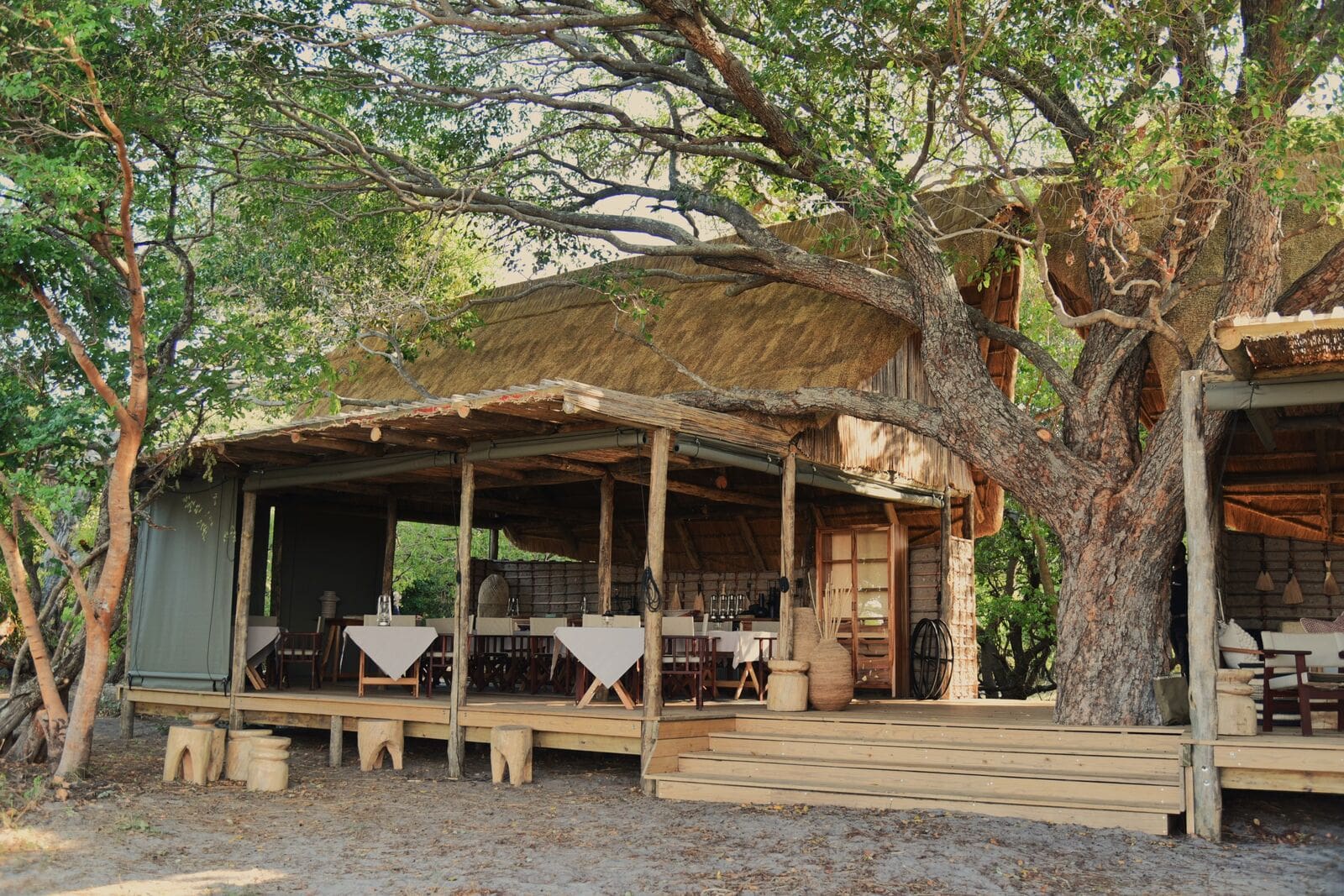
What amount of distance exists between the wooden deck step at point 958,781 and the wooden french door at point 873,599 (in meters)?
3.76

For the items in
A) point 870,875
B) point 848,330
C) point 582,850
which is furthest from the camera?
point 848,330

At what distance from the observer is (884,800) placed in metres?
6.84

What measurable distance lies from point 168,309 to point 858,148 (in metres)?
5.10

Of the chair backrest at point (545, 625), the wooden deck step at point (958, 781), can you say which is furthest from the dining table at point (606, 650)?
the chair backrest at point (545, 625)

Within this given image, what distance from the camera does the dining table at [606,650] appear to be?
8.08m

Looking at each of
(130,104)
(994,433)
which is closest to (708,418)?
(994,433)

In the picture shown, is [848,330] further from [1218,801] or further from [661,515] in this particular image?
[1218,801]

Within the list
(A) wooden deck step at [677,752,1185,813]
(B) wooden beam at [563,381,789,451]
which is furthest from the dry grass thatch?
(A) wooden deck step at [677,752,1185,813]

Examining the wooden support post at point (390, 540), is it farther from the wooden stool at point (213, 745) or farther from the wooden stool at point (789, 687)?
the wooden stool at point (789, 687)

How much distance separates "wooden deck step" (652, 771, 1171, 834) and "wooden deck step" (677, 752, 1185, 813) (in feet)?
0.09

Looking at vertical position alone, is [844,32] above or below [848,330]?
above

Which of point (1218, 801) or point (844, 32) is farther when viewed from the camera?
point (844, 32)

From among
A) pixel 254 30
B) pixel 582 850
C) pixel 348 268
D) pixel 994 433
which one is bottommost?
pixel 582 850

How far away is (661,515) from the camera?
788 cm
